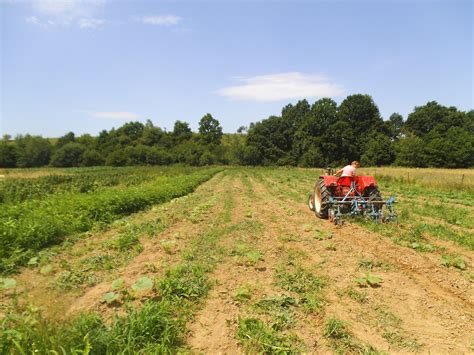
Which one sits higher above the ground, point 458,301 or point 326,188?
point 326,188

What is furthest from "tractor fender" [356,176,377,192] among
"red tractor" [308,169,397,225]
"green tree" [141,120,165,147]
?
"green tree" [141,120,165,147]

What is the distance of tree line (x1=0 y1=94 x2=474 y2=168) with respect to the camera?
5369cm

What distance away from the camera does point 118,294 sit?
4027 millimetres

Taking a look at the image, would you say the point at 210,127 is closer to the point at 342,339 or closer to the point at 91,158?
the point at 91,158

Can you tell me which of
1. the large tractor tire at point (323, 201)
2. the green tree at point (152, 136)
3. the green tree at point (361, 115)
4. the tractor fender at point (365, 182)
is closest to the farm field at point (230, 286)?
the large tractor tire at point (323, 201)

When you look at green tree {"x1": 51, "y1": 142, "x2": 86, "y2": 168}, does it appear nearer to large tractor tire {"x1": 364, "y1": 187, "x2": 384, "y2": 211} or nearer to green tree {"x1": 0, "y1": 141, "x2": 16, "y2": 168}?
green tree {"x1": 0, "y1": 141, "x2": 16, "y2": 168}

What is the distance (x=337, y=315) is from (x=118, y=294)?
2689 mm

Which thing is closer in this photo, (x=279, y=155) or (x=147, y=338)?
(x=147, y=338)

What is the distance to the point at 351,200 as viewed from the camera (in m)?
8.82

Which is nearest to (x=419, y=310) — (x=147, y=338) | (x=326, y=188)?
(x=147, y=338)

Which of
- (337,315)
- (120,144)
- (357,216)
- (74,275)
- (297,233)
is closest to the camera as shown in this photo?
(337,315)

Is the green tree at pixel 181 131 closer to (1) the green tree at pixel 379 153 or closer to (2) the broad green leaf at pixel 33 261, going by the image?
(1) the green tree at pixel 379 153

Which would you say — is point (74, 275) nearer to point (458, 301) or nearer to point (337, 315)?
point (337, 315)

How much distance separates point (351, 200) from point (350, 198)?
142 millimetres
